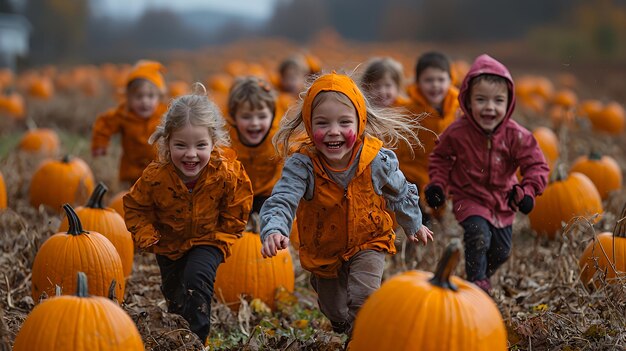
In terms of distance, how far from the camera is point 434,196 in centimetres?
578

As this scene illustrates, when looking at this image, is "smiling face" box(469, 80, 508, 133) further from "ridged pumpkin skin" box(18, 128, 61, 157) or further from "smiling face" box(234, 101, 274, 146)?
"ridged pumpkin skin" box(18, 128, 61, 157)

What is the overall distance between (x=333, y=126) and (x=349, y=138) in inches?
4.2

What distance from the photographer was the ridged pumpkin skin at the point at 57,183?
8203 millimetres

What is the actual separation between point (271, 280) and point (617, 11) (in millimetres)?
27273

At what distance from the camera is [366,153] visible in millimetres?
4547

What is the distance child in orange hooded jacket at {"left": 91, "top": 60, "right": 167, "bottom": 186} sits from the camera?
8.39m

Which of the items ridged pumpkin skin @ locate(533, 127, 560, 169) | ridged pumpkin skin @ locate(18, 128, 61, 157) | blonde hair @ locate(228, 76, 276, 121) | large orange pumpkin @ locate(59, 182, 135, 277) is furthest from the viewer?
ridged pumpkin skin @ locate(18, 128, 61, 157)

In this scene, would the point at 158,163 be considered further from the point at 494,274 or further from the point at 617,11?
the point at 617,11

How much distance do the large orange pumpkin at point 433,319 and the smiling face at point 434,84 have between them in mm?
4371

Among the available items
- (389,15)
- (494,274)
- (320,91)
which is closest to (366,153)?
(320,91)

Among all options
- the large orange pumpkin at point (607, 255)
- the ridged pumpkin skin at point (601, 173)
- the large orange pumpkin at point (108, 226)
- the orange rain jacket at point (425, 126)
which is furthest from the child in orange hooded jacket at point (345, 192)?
the ridged pumpkin skin at point (601, 173)

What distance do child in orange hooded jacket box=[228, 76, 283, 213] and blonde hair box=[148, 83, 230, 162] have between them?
6.05 feet

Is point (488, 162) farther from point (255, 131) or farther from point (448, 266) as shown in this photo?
point (448, 266)

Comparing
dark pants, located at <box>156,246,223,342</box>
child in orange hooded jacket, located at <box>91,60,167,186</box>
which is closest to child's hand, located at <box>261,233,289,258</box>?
dark pants, located at <box>156,246,223,342</box>
